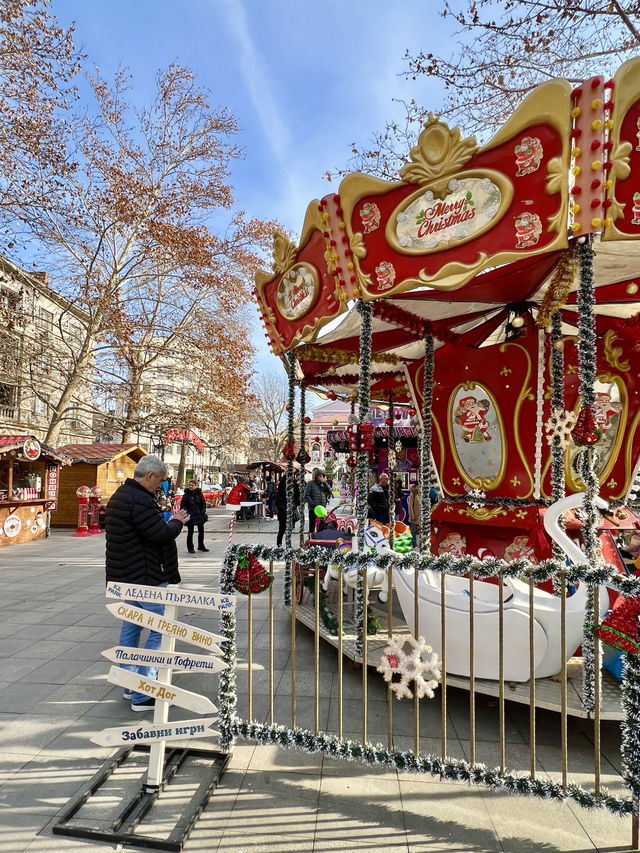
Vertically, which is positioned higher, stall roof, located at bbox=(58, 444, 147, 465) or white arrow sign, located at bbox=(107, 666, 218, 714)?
stall roof, located at bbox=(58, 444, 147, 465)

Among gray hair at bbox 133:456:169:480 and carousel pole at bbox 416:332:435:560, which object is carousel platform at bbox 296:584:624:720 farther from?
gray hair at bbox 133:456:169:480

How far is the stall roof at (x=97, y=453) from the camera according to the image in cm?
1529

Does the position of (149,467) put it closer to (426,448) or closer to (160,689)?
(160,689)

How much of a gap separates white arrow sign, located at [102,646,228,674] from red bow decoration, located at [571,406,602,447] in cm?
279

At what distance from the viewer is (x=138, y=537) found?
12.3 feet

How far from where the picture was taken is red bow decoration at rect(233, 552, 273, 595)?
10.6 feet

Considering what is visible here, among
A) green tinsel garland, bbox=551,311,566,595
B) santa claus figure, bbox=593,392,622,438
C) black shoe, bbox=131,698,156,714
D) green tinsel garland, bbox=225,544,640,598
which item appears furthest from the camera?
santa claus figure, bbox=593,392,622,438

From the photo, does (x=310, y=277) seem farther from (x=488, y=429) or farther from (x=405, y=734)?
(x=405, y=734)

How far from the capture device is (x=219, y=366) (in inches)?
715

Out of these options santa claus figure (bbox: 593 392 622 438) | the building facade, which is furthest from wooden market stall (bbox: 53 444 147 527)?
santa claus figure (bbox: 593 392 622 438)

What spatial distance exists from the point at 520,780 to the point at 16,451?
12275 mm

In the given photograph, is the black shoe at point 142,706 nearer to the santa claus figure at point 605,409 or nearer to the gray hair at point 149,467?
the gray hair at point 149,467

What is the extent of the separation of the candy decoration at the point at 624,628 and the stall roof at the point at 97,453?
50.2ft

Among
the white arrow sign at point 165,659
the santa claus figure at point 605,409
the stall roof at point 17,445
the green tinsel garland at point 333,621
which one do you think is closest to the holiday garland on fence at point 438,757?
the white arrow sign at point 165,659
